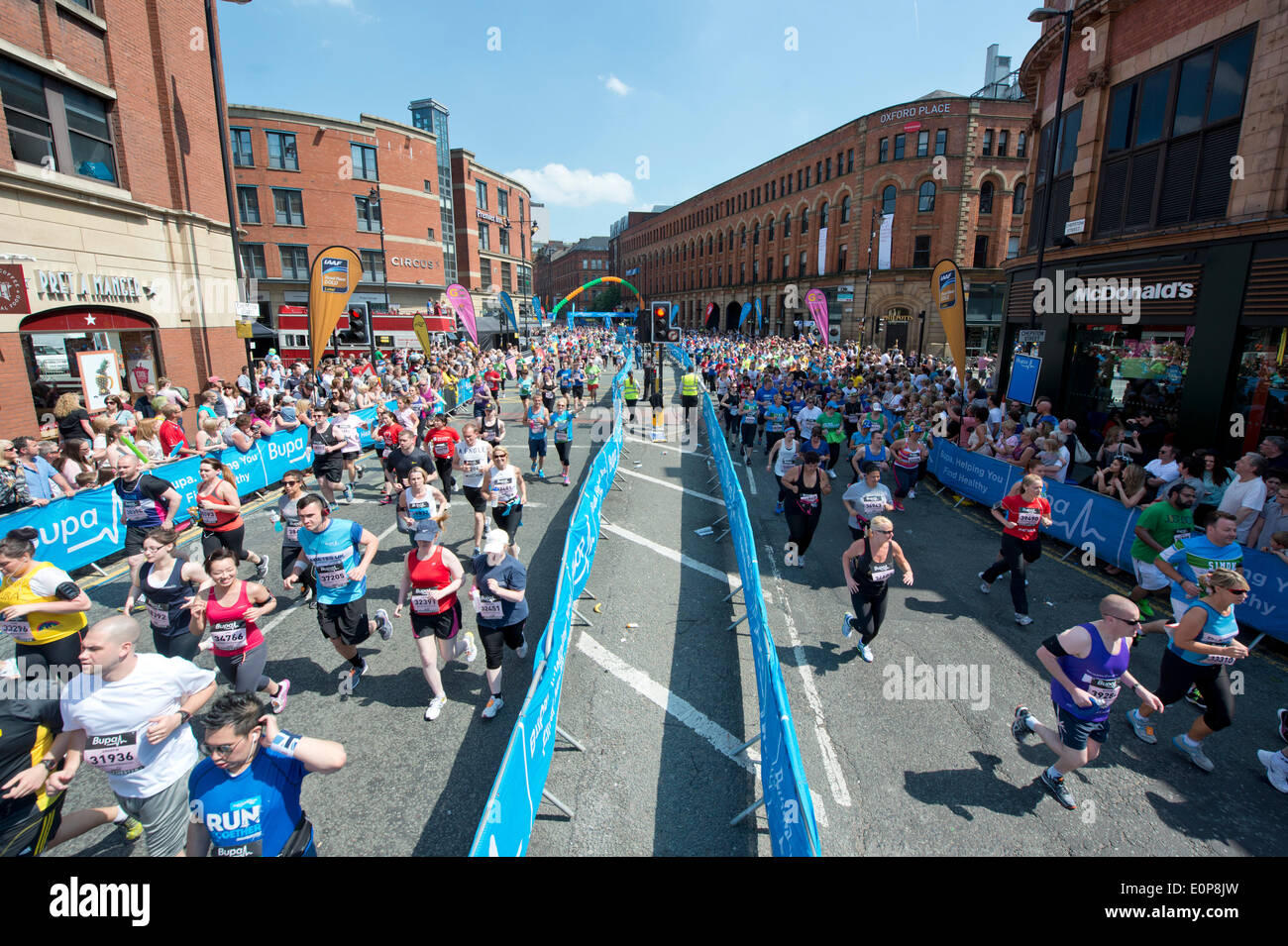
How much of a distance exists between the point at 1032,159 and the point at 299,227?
42.5m

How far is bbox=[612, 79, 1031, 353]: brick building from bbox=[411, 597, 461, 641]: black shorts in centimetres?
3889

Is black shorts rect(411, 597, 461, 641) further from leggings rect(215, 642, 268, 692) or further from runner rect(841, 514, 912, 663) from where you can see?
runner rect(841, 514, 912, 663)

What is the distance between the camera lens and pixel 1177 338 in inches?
530

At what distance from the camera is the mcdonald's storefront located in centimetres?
1080

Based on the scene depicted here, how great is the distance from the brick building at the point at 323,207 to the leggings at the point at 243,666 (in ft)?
116

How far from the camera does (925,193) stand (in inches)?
1895

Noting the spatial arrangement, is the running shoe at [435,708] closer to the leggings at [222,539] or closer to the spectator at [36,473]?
the leggings at [222,539]

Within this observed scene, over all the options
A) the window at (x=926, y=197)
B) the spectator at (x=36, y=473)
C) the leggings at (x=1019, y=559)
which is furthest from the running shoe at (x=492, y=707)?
the window at (x=926, y=197)

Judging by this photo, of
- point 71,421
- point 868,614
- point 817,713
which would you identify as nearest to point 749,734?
point 817,713

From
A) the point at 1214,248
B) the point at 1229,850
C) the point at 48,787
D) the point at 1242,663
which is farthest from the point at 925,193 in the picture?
the point at 48,787

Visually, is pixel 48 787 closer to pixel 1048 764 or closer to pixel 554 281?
pixel 1048 764

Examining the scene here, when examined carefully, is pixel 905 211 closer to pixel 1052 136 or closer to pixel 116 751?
pixel 1052 136

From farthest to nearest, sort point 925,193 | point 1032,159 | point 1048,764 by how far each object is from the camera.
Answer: point 925,193
point 1032,159
point 1048,764

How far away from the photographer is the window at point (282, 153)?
38.5 metres
